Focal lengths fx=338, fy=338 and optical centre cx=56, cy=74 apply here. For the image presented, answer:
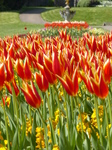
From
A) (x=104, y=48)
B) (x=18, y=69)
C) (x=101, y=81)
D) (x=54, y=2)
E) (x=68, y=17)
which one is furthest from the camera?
(x=54, y=2)

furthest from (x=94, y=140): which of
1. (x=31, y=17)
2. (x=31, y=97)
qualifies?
(x=31, y=17)

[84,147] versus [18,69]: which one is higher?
[18,69]

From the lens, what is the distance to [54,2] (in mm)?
51531

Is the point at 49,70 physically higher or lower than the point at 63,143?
higher

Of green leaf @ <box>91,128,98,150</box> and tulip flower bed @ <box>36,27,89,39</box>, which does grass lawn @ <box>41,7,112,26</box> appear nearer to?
tulip flower bed @ <box>36,27,89,39</box>

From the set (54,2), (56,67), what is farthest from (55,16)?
(56,67)

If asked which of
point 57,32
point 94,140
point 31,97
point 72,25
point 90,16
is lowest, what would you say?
point 90,16

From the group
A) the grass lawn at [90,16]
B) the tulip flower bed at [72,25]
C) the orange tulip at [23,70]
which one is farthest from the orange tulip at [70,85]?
the grass lawn at [90,16]

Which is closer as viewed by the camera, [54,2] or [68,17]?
[68,17]

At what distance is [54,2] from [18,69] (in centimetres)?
4997

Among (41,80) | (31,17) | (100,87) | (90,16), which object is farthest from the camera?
(31,17)

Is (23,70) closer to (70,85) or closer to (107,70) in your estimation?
(70,85)

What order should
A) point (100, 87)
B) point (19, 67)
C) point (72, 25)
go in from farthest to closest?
point (72, 25) → point (19, 67) → point (100, 87)

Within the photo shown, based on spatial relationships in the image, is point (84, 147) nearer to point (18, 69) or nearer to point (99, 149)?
point (99, 149)
